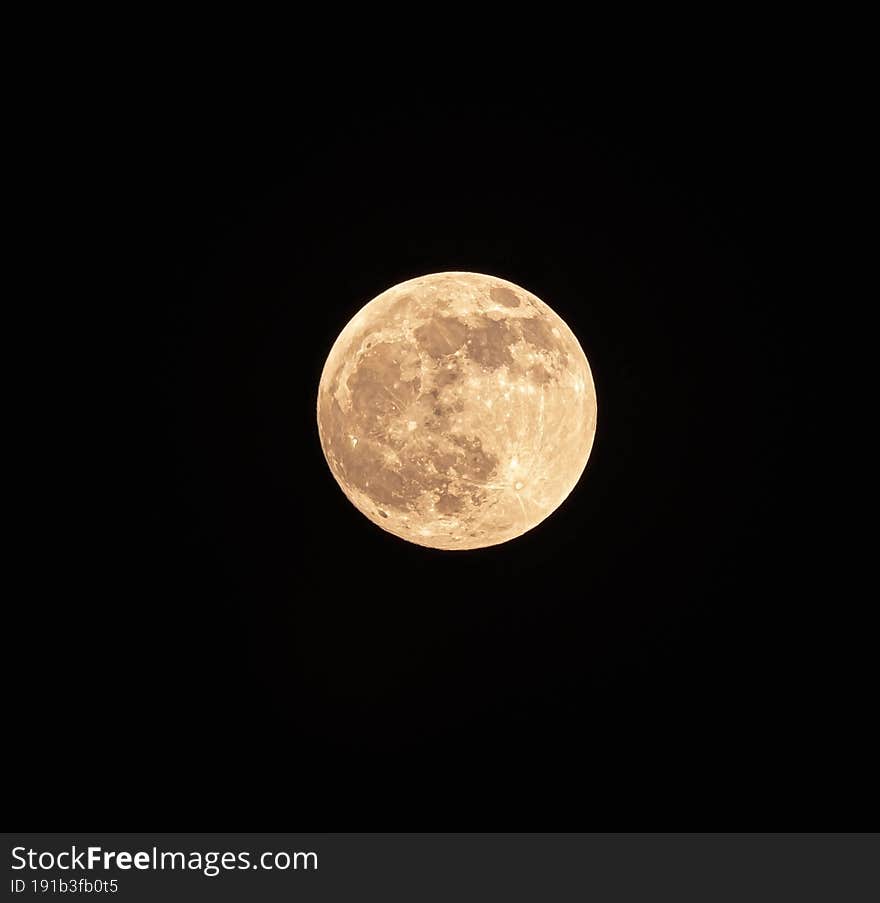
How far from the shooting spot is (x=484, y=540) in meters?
4.13

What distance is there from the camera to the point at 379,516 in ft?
13.5

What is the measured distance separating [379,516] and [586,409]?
3.86 feet

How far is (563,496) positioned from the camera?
13.6 feet

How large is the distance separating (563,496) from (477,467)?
0.67 meters

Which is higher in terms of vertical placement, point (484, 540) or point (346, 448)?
point (346, 448)

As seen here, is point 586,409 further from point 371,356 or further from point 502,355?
point 371,356

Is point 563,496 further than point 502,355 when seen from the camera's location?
Yes
